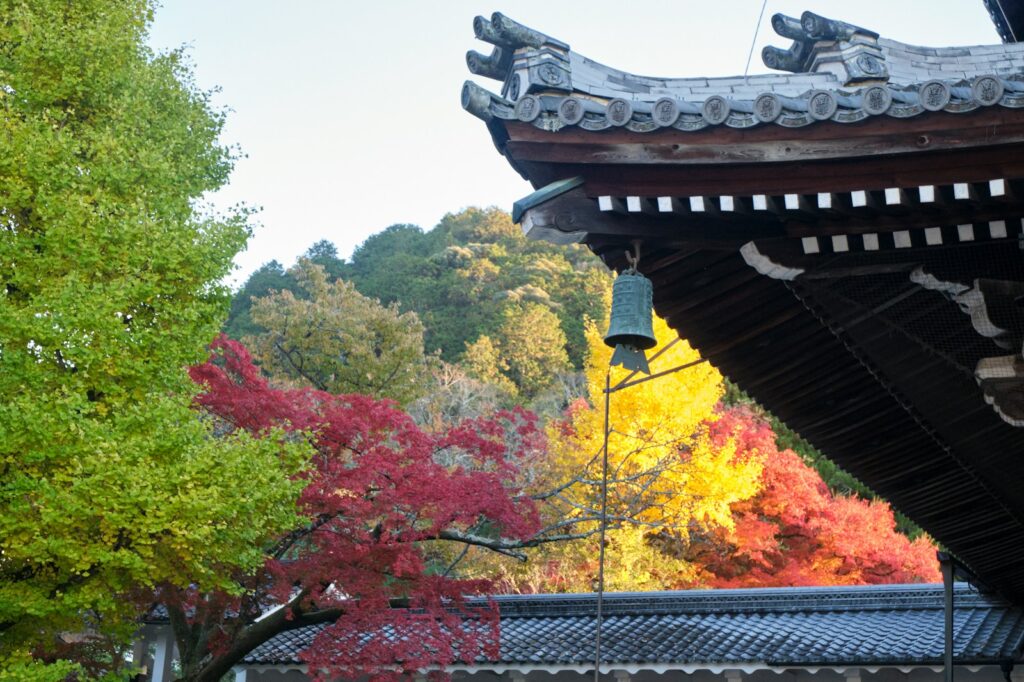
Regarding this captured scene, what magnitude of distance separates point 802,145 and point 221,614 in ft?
28.1

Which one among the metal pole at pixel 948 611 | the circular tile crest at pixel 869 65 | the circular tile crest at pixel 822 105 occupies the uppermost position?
the circular tile crest at pixel 869 65

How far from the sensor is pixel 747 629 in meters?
12.5

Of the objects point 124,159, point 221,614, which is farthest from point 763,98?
point 221,614

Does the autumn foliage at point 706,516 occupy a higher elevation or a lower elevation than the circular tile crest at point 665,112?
higher

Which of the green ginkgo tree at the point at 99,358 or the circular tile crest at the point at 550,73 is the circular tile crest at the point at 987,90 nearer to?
the circular tile crest at the point at 550,73

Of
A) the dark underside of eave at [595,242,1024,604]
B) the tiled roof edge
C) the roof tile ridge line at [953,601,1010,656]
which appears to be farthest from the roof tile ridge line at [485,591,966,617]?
the tiled roof edge

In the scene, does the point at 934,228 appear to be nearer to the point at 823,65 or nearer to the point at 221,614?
the point at 823,65

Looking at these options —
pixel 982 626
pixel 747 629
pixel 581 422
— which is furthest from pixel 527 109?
pixel 581 422

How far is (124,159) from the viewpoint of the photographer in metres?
8.46

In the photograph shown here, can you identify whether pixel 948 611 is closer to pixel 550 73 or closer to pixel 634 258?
pixel 634 258

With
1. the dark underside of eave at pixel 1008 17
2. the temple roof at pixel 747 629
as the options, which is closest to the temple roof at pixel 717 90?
the dark underside of eave at pixel 1008 17

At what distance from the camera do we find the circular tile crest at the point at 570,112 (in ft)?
13.0

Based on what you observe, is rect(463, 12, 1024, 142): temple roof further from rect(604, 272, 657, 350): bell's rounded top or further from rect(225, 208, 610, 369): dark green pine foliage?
rect(225, 208, 610, 369): dark green pine foliage

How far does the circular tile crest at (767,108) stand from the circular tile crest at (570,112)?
0.67 meters
